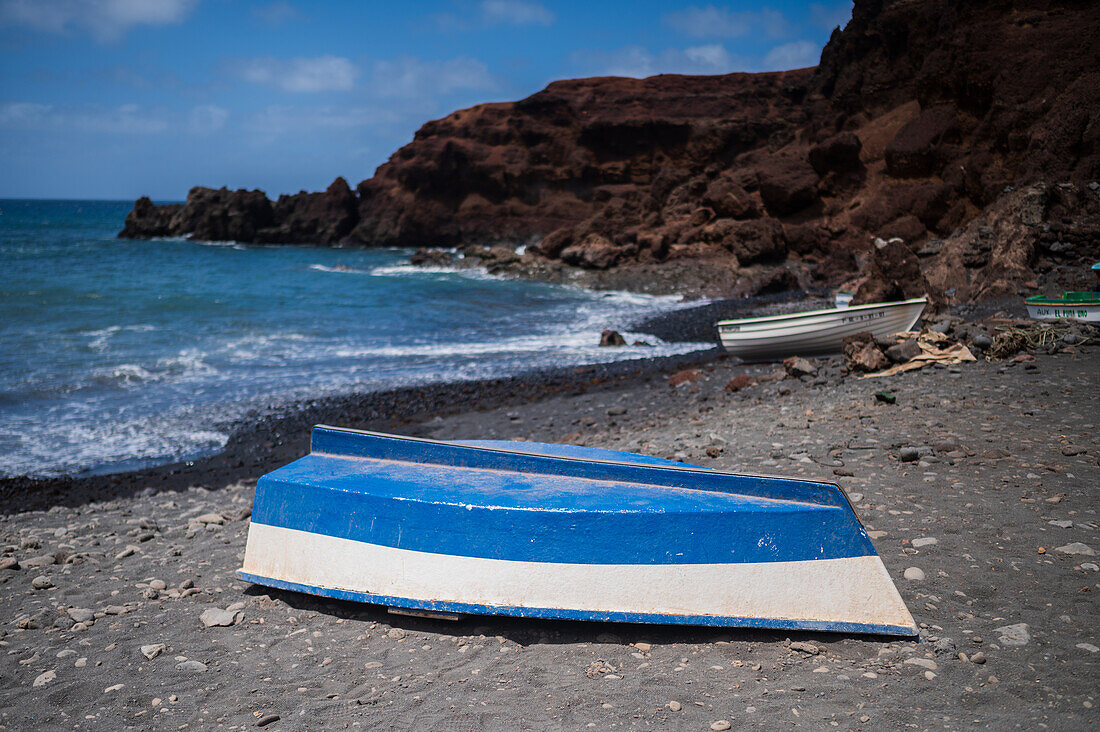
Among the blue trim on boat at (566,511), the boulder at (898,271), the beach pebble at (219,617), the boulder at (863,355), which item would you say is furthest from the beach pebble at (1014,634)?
the boulder at (898,271)

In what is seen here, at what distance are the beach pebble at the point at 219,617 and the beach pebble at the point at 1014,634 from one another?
4.17 meters

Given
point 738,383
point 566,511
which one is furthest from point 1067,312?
point 566,511

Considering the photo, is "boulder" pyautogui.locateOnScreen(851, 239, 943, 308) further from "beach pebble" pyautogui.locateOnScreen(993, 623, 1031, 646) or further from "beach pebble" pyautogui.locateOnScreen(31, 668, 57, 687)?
"beach pebble" pyautogui.locateOnScreen(31, 668, 57, 687)

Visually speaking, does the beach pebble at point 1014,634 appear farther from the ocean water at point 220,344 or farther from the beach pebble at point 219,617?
the ocean water at point 220,344

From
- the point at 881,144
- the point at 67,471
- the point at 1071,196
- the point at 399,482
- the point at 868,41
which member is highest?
the point at 868,41

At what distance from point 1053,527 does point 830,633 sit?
79.0 inches

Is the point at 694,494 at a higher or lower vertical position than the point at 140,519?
higher

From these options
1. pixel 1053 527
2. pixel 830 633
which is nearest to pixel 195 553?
pixel 830 633

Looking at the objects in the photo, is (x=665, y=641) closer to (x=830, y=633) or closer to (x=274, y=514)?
(x=830, y=633)

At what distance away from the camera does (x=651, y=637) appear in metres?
3.54

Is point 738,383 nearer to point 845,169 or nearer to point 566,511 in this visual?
point 566,511

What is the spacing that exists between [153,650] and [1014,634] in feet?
14.8

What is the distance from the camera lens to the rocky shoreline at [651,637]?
2988 mm

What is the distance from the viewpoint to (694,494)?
3682 mm
